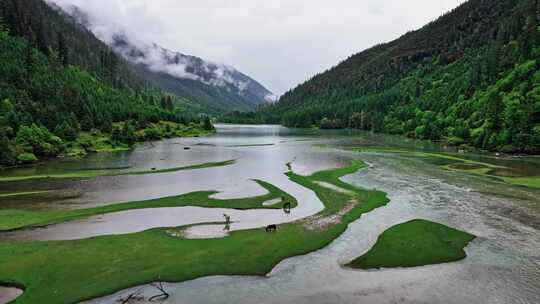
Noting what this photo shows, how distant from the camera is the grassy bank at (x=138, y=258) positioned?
26547 mm

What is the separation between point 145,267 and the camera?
29.9 meters

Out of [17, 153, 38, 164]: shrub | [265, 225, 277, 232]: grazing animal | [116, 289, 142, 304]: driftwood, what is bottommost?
[116, 289, 142, 304]: driftwood

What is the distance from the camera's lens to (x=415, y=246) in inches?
1406

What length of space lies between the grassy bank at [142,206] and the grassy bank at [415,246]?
17.1m

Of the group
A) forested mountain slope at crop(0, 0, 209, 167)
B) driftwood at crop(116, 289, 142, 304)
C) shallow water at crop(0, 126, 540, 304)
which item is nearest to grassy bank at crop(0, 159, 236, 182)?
shallow water at crop(0, 126, 540, 304)

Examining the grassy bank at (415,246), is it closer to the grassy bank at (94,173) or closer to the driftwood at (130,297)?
the driftwood at (130,297)

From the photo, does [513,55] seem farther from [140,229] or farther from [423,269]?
[140,229]

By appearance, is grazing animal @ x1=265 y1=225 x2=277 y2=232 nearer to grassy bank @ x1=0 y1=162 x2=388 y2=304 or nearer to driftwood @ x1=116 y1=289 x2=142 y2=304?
grassy bank @ x1=0 y1=162 x2=388 y2=304

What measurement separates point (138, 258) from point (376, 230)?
25571 millimetres

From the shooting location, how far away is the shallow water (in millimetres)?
26484

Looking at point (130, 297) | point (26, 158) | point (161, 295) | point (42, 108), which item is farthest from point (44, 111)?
point (161, 295)

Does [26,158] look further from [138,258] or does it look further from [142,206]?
[138,258]

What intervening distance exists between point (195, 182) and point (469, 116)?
131 m

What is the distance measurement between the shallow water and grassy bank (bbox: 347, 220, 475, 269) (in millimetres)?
1049
